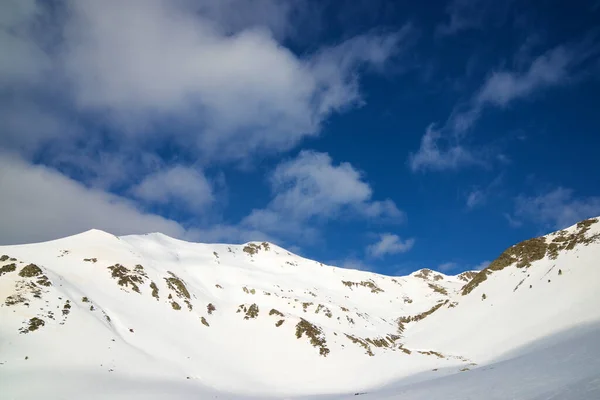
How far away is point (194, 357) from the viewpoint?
1816 inches

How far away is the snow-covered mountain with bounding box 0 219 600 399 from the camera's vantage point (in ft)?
112

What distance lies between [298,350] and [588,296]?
1765 inches

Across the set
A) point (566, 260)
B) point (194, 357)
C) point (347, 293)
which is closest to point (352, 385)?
point (194, 357)

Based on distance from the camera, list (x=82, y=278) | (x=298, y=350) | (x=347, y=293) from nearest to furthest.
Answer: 1. (x=82, y=278)
2. (x=298, y=350)
3. (x=347, y=293)

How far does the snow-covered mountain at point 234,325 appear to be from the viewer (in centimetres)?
3403

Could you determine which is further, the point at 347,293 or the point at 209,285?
the point at 347,293

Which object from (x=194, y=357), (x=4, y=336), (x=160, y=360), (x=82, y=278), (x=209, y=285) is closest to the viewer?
(x=4, y=336)

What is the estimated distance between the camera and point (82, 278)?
51812 millimetres

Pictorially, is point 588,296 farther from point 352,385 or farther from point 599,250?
point 352,385

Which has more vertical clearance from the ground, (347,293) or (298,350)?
(347,293)

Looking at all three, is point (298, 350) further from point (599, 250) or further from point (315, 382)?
point (599, 250)

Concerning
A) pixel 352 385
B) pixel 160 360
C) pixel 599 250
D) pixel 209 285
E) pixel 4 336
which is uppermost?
pixel 209 285

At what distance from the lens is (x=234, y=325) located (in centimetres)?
6250

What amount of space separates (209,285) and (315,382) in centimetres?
4218
